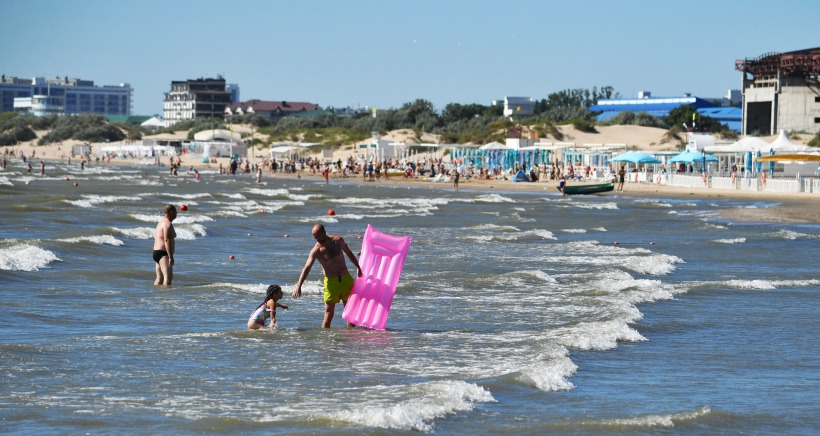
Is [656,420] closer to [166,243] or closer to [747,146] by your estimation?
[166,243]

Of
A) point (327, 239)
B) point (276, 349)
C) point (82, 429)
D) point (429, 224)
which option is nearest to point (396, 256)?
point (327, 239)

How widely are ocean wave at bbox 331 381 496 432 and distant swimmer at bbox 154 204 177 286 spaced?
6.22 metres

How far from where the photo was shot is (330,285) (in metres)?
12.3

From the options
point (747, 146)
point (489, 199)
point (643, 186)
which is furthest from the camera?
point (643, 186)

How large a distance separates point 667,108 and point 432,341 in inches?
4167

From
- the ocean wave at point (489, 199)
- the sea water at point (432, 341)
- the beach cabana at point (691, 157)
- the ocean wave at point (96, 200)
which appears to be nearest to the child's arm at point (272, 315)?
the sea water at point (432, 341)

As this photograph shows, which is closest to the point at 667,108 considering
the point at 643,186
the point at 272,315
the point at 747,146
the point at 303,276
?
the point at 643,186

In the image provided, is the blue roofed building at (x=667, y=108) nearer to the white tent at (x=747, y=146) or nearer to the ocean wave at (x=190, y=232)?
the white tent at (x=747, y=146)

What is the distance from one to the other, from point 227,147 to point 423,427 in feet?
338

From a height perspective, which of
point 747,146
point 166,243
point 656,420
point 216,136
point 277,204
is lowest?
point 656,420

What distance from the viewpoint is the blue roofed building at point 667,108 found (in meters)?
99.2

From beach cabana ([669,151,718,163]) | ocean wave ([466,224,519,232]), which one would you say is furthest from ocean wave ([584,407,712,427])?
beach cabana ([669,151,718,163])

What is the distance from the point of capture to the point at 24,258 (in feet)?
65.1

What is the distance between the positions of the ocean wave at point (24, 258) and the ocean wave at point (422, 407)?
36.7ft
